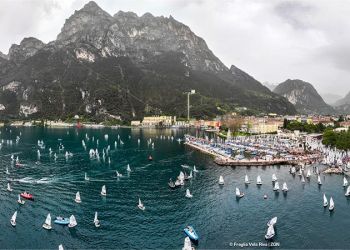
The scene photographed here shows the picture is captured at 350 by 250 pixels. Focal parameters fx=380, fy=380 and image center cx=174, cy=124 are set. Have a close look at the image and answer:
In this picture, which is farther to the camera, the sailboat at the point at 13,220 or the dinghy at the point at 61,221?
the sailboat at the point at 13,220

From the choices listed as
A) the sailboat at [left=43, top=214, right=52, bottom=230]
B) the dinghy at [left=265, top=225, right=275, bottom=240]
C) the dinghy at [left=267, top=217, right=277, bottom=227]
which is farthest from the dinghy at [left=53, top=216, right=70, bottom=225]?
the dinghy at [left=267, top=217, right=277, bottom=227]

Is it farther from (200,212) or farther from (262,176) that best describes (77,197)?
(262,176)

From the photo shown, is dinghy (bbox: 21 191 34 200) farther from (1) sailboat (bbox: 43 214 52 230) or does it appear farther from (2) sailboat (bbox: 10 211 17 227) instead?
(1) sailboat (bbox: 43 214 52 230)

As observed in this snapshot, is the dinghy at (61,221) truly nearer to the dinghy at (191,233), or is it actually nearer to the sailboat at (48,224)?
the sailboat at (48,224)

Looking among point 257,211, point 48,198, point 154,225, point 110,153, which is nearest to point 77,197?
point 48,198

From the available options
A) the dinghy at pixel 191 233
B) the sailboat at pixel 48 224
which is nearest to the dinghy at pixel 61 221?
the sailboat at pixel 48 224
